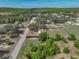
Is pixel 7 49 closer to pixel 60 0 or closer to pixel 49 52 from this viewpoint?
pixel 49 52

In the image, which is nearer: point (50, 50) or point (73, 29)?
point (50, 50)

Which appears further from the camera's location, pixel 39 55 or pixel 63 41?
pixel 63 41

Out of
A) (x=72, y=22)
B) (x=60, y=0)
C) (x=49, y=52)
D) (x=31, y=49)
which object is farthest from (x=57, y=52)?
(x=60, y=0)

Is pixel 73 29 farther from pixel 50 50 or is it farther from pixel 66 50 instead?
pixel 50 50

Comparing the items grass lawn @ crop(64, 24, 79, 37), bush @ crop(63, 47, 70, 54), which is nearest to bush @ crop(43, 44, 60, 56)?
bush @ crop(63, 47, 70, 54)

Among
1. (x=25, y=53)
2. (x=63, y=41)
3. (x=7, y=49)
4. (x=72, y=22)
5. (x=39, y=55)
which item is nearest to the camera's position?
(x=39, y=55)

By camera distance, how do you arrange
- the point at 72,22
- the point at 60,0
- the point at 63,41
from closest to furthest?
1. the point at 63,41
2. the point at 72,22
3. the point at 60,0

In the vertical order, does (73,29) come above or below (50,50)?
below

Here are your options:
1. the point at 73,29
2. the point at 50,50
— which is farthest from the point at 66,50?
the point at 73,29

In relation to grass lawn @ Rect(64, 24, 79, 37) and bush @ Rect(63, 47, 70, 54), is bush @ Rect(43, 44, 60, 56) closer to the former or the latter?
bush @ Rect(63, 47, 70, 54)

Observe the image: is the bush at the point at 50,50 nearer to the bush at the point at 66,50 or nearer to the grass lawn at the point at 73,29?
the bush at the point at 66,50

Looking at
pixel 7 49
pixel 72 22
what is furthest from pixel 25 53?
pixel 72 22
